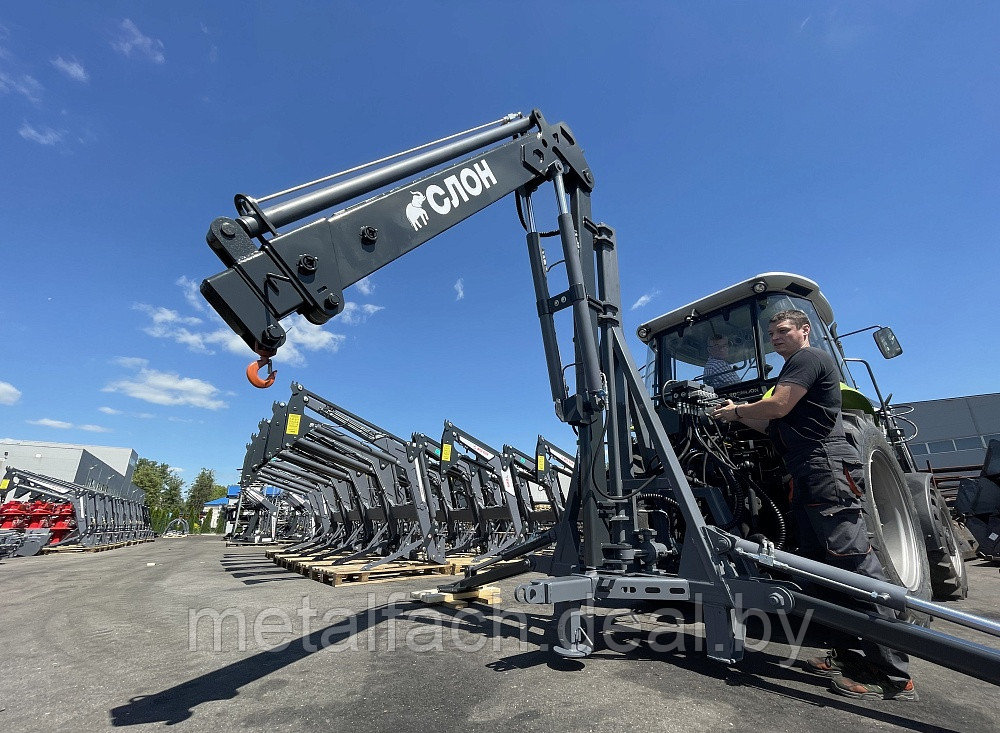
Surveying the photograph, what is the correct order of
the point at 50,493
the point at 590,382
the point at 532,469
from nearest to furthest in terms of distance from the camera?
the point at 590,382, the point at 532,469, the point at 50,493

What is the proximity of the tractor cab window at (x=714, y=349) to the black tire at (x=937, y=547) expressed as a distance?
1843mm

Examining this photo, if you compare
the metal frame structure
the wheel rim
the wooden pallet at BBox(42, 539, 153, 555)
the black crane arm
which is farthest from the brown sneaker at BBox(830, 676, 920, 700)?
the wooden pallet at BBox(42, 539, 153, 555)

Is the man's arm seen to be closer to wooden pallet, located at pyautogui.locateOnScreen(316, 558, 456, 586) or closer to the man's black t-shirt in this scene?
the man's black t-shirt

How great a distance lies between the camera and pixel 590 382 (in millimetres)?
3592

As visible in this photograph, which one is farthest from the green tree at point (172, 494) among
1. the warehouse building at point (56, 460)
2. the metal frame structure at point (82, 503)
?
the metal frame structure at point (82, 503)

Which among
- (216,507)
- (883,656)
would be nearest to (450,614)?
(883,656)

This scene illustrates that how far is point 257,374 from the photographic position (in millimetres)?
2377

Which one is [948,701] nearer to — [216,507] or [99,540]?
[99,540]

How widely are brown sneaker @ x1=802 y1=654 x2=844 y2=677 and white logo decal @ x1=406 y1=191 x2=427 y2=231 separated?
3572 mm

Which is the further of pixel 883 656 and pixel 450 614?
pixel 450 614

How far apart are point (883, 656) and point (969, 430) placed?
1391 inches

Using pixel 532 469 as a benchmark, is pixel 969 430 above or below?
above

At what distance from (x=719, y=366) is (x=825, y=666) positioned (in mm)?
2575

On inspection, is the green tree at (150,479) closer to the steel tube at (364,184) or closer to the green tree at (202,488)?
the green tree at (202,488)
